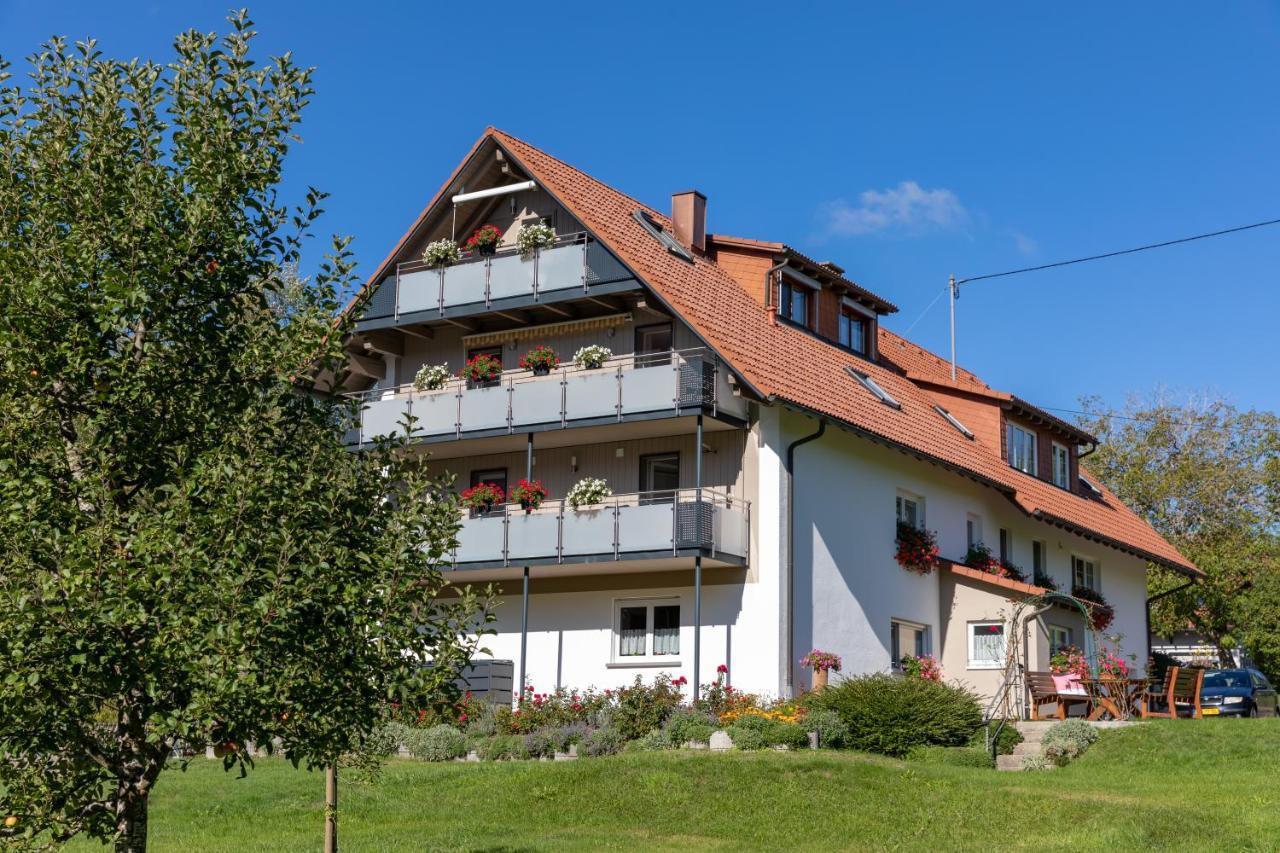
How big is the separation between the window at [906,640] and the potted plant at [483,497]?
828cm

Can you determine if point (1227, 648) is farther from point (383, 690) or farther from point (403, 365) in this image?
point (383, 690)

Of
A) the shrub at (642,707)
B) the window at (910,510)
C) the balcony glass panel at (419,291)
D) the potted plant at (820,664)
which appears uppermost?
the balcony glass panel at (419,291)

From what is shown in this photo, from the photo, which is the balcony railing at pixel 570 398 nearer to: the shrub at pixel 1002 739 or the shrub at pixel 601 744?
the shrub at pixel 601 744

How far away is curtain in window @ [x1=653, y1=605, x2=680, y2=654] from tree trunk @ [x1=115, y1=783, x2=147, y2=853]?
18.3 metres

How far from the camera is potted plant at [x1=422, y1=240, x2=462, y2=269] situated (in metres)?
30.3

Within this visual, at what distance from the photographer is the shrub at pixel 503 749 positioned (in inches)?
969

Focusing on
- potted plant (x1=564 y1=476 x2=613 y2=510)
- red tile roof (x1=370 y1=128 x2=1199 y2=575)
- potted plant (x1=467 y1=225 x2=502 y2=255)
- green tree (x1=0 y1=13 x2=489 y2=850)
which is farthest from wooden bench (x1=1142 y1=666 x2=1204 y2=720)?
green tree (x1=0 y1=13 x2=489 y2=850)

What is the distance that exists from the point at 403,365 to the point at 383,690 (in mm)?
22782

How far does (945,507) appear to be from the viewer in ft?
107

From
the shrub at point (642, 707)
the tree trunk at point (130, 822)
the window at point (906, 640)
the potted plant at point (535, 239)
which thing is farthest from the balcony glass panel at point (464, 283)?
the tree trunk at point (130, 822)

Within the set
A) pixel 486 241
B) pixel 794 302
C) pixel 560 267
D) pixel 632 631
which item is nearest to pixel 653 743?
pixel 632 631

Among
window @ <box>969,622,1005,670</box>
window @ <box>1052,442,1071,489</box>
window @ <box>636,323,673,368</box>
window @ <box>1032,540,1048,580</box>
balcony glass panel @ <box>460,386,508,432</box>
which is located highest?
window @ <box>636,323,673,368</box>

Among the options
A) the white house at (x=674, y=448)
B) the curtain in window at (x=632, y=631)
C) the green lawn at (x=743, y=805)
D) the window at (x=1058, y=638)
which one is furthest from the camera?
the window at (x=1058, y=638)

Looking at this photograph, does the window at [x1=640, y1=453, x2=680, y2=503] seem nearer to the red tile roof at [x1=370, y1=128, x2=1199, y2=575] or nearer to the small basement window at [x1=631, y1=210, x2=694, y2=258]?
the red tile roof at [x1=370, y1=128, x2=1199, y2=575]
